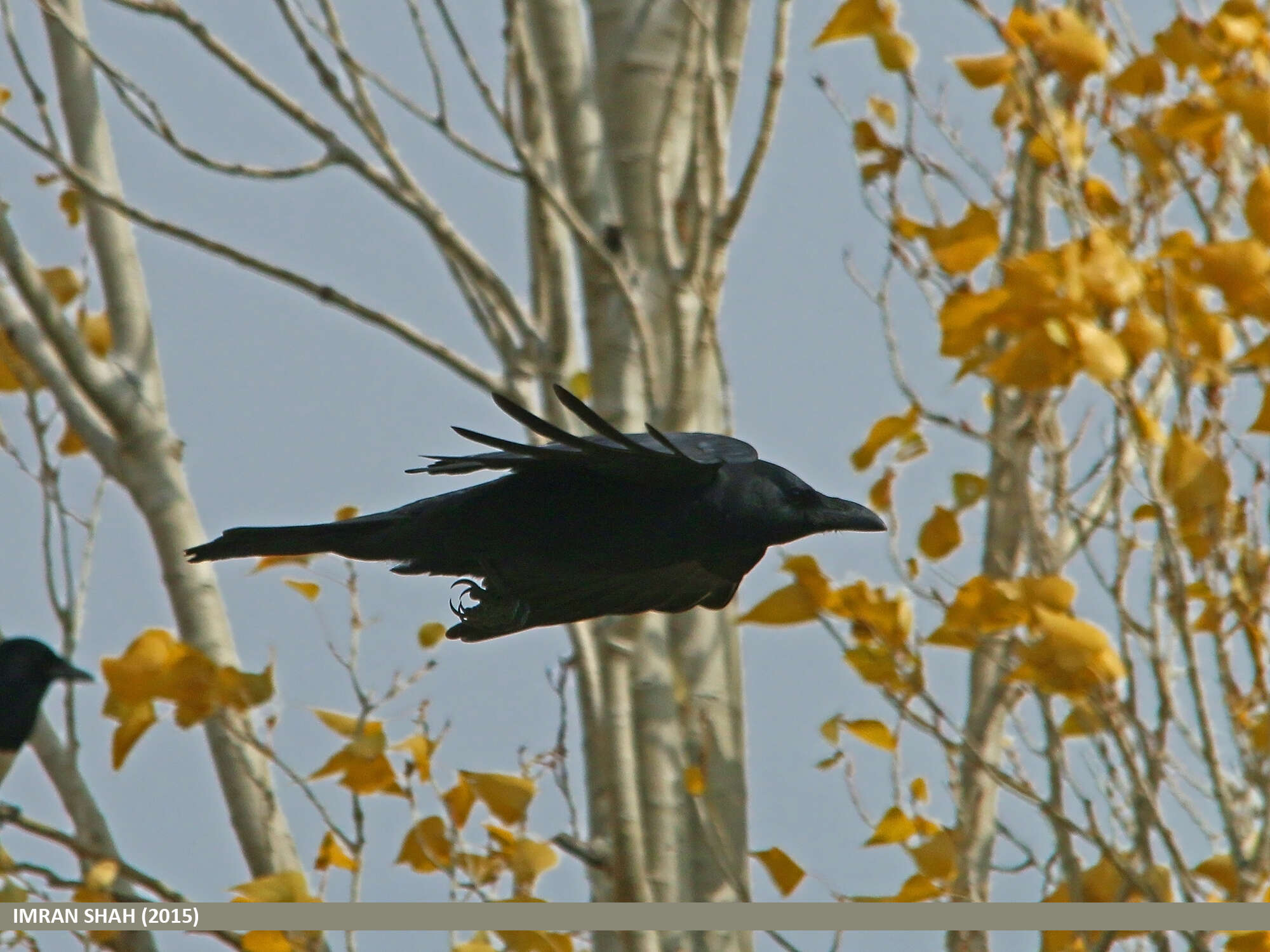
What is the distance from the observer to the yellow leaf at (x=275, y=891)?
128 inches

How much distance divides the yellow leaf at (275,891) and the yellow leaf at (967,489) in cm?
197

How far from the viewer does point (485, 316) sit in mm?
3795

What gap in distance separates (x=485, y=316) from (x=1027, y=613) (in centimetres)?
156

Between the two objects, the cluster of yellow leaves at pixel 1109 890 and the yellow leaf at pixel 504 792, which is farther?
the yellow leaf at pixel 504 792

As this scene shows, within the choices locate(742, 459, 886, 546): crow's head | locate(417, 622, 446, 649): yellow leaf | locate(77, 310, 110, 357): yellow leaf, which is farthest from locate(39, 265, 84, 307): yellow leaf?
locate(742, 459, 886, 546): crow's head

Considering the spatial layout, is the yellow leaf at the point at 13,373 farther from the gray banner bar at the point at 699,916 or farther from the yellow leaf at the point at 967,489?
the yellow leaf at the point at 967,489

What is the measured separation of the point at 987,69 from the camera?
3.33 metres

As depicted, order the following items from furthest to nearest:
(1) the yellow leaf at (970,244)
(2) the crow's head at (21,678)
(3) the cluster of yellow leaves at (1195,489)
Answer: (2) the crow's head at (21,678) < (1) the yellow leaf at (970,244) < (3) the cluster of yellow leaves at (1195,489)

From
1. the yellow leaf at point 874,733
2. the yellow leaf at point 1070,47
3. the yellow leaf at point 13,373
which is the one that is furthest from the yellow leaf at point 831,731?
the yellow leaf at point 13,373

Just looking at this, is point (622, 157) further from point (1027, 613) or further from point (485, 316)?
point (1027, 613)

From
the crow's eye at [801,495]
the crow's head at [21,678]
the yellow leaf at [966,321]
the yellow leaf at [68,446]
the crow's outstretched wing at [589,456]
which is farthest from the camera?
the crow's head at [21,678]

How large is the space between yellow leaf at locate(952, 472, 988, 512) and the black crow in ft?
14.8

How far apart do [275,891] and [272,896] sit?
13mm

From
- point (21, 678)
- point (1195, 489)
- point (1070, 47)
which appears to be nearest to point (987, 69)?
point (1070, 47)
